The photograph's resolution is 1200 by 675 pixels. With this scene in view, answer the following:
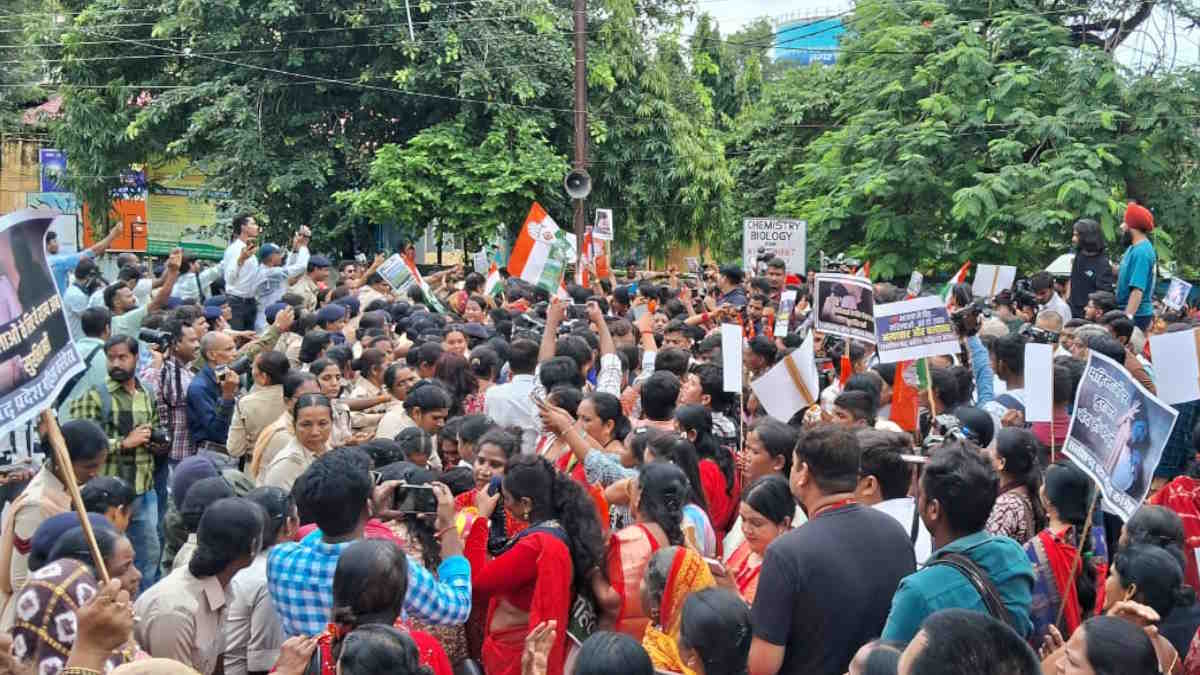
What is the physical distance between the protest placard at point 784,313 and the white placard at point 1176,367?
4.75m

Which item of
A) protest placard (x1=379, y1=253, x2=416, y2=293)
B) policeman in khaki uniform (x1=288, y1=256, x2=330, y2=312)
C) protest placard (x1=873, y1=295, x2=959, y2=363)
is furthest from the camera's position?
protest placard (x1=379, y1=253, x2=416, y2=293)

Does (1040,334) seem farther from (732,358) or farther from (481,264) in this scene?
(481,264)

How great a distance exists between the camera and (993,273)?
14.7 m

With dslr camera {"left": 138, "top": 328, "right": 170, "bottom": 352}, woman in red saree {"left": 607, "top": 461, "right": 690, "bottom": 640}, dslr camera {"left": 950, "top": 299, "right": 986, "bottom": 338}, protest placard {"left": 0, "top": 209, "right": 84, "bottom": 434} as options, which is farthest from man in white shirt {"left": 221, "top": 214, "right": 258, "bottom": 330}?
woman in red saree {"left": 607, "top": 461, "right": 690, "bottom": 640}

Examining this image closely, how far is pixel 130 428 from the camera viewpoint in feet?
25.7

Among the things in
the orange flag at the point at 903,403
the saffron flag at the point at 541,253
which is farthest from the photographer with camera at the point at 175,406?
the saffron flag at the point at 541,253

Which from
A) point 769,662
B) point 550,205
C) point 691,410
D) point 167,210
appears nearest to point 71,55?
point 167,210

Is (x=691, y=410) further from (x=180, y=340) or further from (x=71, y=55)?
(x=71, y=55)

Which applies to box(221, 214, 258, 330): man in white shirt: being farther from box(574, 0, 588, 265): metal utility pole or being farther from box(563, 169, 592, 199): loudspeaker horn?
box(574, 0, 588, 265): metal utility pole

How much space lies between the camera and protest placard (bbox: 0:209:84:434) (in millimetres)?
4137

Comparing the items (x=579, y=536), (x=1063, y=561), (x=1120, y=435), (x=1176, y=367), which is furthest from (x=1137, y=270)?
(x=579, y=536)

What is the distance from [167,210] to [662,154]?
48.8ft

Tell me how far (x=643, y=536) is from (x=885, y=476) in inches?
36.9

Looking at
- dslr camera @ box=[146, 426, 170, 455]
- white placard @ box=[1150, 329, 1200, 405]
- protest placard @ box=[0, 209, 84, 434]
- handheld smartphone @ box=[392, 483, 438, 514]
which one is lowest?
dslr camera @ box=[146, 426, 170, 455]
